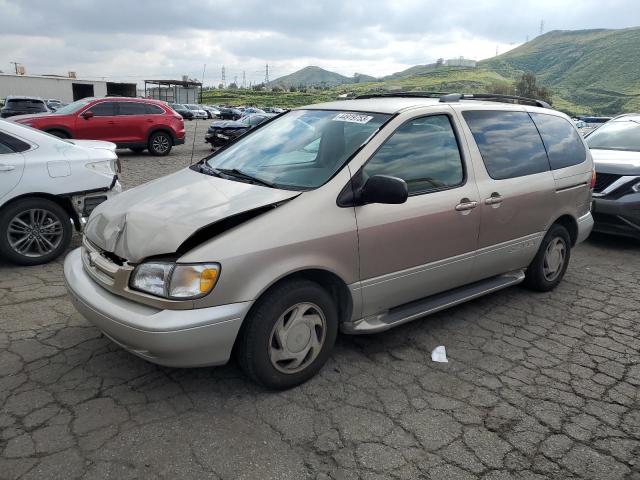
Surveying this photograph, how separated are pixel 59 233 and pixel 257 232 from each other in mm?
3359

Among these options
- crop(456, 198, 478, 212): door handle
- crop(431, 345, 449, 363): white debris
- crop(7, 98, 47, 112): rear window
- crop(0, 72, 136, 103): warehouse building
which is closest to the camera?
crop(431, 345, 449, 363): white debris

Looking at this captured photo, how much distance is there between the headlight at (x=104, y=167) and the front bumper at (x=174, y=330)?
2947 millimetres

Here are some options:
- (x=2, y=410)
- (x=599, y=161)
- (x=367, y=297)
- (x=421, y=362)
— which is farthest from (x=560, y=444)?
(x=599, y=161)

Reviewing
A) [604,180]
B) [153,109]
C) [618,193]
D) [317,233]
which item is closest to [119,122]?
[153,109]

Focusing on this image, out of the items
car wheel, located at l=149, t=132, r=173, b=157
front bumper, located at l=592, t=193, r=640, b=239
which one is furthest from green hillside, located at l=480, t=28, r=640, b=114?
front bumper, located at l=592, t=193, r=640, b=239

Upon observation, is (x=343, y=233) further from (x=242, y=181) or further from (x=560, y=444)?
(x=560, y=444)

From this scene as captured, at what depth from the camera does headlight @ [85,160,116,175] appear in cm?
535

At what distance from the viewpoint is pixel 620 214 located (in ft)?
20.8

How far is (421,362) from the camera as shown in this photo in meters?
3.49

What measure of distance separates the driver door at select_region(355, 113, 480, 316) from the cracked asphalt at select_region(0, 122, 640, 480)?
0.51 m

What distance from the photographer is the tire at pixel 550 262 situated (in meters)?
4.68

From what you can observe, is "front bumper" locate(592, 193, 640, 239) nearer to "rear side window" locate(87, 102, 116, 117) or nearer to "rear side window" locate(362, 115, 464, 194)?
"rear side window" locate(362, 115, 464, 194)

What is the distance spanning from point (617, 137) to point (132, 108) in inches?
477

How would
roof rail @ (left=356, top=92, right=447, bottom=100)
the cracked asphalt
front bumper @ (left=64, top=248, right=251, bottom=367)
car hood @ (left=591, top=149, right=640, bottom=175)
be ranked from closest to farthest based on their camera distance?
the cracked asphalt < front bumper @ (left=64, top=248, right=251, bottom=367) < roof rail @ (left=356, top=92, right=447, bottom=100) < car hood @ (left=591, top=149, right=640, bottom=175)
